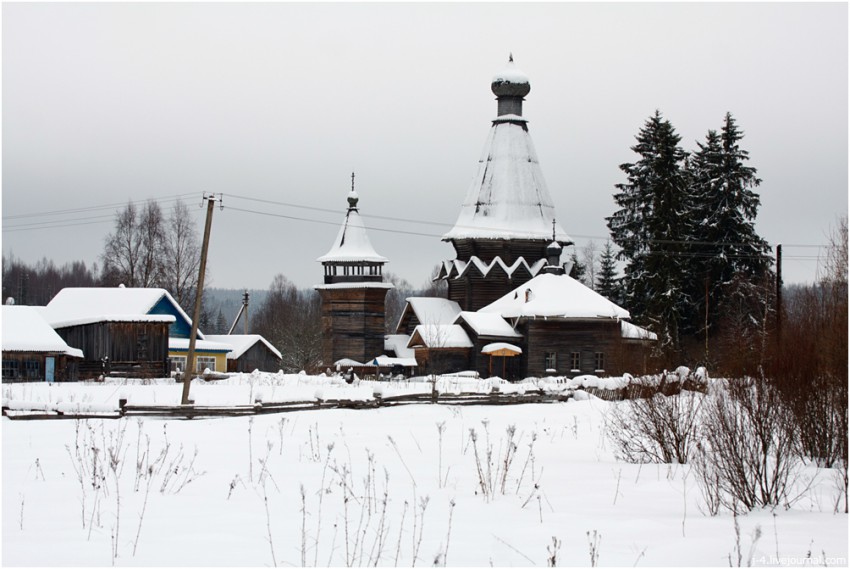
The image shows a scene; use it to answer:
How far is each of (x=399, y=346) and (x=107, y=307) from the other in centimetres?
1619

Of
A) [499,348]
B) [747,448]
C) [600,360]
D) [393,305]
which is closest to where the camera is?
[747,448]

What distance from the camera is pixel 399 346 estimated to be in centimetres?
4869

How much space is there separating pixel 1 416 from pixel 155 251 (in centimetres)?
3540

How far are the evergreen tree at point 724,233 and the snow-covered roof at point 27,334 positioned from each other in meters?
24.6

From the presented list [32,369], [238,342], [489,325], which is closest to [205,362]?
[238,342]

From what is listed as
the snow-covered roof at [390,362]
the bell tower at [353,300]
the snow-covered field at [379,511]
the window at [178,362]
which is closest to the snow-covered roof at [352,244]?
the bell tower at [353,300]

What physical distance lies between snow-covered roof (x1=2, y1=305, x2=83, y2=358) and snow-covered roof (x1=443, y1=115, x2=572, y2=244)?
20997mm

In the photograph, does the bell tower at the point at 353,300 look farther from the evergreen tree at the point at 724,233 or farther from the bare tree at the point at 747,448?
the bare tree at the point at 747,448

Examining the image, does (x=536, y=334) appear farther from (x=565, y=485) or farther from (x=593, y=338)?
(x=565, y=485)

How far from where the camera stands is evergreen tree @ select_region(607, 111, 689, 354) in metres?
40.7

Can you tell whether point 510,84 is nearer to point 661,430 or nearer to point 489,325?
point 489,325

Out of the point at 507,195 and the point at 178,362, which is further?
the point at 507,195

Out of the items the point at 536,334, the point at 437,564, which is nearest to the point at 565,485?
the point at 437,564

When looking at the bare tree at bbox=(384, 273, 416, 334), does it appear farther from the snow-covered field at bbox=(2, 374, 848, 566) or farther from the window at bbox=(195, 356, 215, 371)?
the snow-covered field at bbox=(2, 374, 848, 566)
